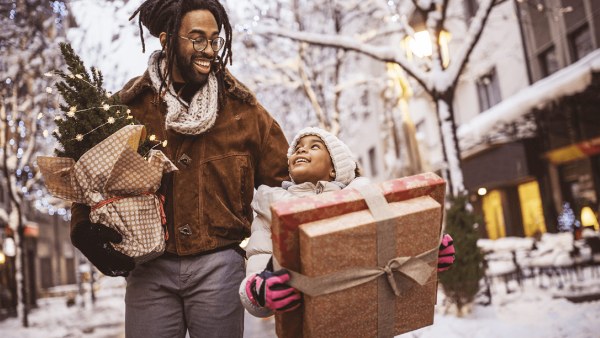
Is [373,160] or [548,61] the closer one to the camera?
[548,61]

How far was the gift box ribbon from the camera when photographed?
1785 mm

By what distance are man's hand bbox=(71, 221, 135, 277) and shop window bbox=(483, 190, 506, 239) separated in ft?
66.1

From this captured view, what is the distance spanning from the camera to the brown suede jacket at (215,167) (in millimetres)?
2439

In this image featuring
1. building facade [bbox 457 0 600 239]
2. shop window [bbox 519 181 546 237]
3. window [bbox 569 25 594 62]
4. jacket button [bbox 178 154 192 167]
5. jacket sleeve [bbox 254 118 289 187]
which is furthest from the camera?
shop window [bbox 519 181 546 237]

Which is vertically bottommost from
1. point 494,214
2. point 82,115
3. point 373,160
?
point 494,214

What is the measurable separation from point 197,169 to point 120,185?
1.55 ft

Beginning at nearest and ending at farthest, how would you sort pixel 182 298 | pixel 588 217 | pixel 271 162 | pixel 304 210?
pixel 304 210
pixel 182 298
pixel 271 162
pixel 588 217

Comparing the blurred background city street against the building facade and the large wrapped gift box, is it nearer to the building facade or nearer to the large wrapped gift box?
the building facade

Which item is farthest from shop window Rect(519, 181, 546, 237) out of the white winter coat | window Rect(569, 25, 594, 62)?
the white winter coat

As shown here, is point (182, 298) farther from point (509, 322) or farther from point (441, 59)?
point (441, 59)

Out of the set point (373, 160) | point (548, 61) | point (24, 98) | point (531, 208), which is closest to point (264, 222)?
point (24, 98)

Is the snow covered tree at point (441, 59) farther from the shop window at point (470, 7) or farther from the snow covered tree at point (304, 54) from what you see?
the shop window at point (470, 7)

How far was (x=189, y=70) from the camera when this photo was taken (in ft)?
8.50

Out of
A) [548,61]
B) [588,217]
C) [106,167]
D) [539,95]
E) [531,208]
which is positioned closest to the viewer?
[106,167]
